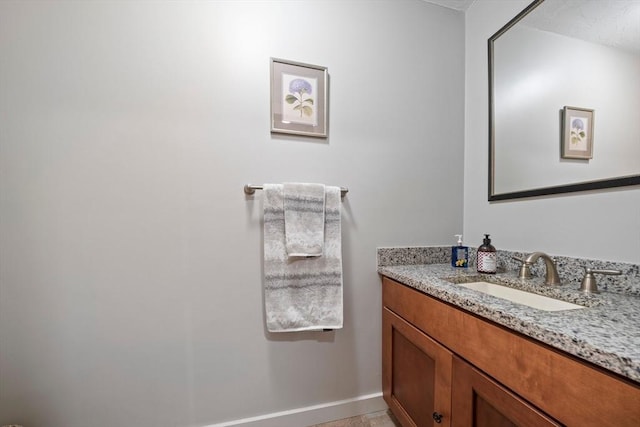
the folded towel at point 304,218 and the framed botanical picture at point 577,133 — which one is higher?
the framed botanical picture at point 577,133

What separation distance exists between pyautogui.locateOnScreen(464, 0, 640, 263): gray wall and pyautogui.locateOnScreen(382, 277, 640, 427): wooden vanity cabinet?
0.57 metres

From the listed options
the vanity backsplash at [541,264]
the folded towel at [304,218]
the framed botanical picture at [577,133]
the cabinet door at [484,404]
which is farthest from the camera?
the folded towel at [304,218]

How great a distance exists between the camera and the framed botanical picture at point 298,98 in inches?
45.7

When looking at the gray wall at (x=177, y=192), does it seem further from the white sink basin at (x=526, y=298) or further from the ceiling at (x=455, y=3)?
the white sink basin at (x=526, y=298)

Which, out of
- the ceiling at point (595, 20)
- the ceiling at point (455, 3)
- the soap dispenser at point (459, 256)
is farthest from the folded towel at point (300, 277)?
the ceiling at point (455, 3)

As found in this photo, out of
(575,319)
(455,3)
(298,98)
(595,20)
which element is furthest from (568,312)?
(455,3)

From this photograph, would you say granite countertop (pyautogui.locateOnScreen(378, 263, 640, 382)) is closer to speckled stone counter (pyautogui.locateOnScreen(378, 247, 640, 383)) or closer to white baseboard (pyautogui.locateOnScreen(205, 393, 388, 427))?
speckled stone counter (pyautogui.locateOnScreen(378, 247, 640, 383))

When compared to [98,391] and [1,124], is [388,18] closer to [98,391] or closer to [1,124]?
[1,124]

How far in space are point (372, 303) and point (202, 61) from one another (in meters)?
1.40

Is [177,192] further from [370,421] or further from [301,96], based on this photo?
[370,421]

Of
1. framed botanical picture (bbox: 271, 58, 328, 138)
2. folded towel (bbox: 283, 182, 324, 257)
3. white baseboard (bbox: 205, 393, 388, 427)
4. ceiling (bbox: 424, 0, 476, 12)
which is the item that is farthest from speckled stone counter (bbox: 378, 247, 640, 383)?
ceiling (bbox: 424, 0, 476, 12)

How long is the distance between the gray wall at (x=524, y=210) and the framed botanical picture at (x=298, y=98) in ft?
2.79

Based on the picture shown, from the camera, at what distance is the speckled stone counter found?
1.51ft

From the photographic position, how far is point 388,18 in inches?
51.6
